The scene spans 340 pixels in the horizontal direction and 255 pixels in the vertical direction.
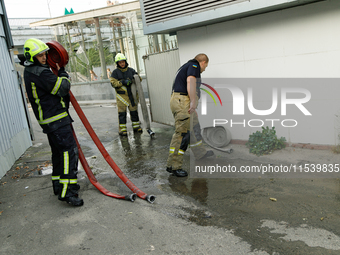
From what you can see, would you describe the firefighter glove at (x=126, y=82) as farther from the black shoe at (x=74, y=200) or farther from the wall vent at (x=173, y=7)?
the black shoe at (x=74, y=200)

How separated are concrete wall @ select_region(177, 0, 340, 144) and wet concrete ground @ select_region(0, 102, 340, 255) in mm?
715

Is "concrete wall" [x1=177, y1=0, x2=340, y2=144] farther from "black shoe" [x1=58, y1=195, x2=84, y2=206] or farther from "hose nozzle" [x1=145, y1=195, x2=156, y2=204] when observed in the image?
"black shoe" [x1=58, y1=195, x2=84, y2=206]

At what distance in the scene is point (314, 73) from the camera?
4977mm

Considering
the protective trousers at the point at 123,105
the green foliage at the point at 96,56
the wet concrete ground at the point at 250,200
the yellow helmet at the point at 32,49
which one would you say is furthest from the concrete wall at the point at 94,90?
the yellow helmet at the point at 32,49

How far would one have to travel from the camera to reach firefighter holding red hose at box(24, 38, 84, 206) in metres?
3.69

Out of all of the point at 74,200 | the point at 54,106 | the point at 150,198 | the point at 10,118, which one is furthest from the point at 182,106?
the point at 10,118

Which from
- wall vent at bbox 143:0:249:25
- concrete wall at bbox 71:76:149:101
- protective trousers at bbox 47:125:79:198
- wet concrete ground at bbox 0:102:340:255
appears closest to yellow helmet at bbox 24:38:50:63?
protective trousers at bbox 47:125:79:198

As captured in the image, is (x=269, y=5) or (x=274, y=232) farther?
(x=269, y=5)

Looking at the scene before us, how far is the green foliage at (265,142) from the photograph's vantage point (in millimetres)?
5492

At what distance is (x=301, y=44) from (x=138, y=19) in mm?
12445

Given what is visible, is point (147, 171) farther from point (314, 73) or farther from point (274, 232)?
point (314, 73)

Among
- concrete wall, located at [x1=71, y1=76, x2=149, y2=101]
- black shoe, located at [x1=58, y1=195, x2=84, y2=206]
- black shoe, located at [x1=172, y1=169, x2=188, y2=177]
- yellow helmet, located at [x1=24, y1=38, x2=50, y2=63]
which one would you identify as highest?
yellow helmet, located at [x1=24, y1=38, x2=50, y2=63]

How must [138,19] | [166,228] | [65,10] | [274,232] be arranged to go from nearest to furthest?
[274,232]
[166,228]
[138,19]
[65,10]

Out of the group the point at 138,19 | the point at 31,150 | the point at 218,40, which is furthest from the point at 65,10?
the point at 218,40
